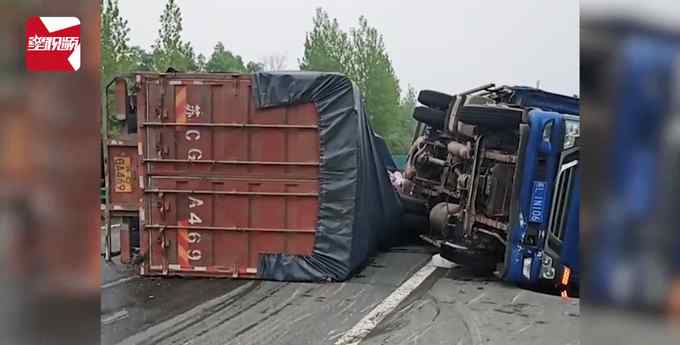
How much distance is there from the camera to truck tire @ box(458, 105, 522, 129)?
679 cm

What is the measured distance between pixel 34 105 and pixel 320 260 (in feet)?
17.6

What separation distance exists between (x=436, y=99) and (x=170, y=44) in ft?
57.4

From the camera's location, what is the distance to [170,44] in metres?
24.6

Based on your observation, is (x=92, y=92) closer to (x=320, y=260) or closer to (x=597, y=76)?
(x=597, y=76)

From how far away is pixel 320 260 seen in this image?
23.6 ft

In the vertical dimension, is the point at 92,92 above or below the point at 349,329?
above

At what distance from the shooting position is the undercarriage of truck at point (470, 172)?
6.95 meters

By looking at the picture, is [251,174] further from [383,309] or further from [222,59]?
[222,59]

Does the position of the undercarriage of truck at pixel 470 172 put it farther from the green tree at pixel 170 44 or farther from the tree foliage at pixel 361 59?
the tree foliage at pixel 361 59

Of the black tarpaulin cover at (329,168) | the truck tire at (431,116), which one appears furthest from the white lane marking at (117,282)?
the truck tire at (431,116)

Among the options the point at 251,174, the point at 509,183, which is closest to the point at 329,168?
the point at 251,174

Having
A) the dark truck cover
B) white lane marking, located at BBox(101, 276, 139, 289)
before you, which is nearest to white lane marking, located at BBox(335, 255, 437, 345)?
the dark truck cover

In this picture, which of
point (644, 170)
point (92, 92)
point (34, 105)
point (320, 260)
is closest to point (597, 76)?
point (644, 170)

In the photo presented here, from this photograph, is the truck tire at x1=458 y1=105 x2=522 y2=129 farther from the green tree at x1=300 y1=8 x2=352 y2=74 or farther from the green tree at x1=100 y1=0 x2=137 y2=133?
the green tree at x1=300 y1=8 x2=352 y2=74
